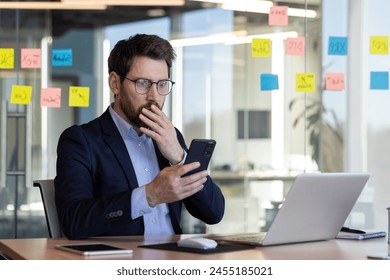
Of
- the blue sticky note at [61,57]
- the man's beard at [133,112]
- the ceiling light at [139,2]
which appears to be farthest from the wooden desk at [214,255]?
the ceiling light at [139,2]

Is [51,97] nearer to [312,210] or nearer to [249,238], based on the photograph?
[249,238]

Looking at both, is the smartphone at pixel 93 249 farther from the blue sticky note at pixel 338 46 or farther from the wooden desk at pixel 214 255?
the blue sticky note at pixel 338 46

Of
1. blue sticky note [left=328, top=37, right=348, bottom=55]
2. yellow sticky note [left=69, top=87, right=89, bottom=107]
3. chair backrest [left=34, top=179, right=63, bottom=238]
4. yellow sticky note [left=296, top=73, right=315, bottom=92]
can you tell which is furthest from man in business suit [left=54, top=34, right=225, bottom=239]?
blue sticky note [left=328, top=37, right=348, bottom=55]

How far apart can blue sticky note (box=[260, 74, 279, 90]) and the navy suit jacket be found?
7.74 feet

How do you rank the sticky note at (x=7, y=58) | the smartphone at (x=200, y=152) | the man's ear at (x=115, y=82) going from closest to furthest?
the smartphone at (x=200, y=152) → the man's ear at (x=115, y=82) → the sticky note at (x=7, y=58)

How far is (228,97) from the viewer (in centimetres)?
534

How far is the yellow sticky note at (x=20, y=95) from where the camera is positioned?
498 cm

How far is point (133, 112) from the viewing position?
2732mm

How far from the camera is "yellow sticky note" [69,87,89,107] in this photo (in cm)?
506

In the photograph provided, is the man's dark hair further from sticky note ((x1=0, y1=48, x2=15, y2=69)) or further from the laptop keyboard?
sticky note ((x1=0, y1=48, x2=15, y2=69))

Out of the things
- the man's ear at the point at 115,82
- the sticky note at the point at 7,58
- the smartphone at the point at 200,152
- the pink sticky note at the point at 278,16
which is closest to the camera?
the smartphone at the point at 200,152

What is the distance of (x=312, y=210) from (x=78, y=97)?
2955mm

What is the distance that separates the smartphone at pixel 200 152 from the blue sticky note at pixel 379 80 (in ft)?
9.81

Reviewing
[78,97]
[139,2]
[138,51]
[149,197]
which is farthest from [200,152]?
[139,2]
